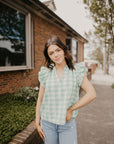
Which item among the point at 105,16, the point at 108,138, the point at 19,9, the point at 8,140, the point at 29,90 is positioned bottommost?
the point at 108,138

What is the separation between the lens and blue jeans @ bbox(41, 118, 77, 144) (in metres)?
1.39

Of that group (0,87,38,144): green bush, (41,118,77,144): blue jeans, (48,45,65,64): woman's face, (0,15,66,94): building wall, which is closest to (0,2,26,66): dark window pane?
(0,15,66,94): building wall

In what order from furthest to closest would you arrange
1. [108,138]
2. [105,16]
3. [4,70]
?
[105,16]
[4,70]
[108,138]

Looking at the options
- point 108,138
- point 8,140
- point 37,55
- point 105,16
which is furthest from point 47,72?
point 105,16

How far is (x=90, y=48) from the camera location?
99.2 ft

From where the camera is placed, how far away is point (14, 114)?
3014 mm

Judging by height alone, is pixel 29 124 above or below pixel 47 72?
below

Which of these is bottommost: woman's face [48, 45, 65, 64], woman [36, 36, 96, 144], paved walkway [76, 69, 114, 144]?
paved walkway [76, 69, 114, 144]

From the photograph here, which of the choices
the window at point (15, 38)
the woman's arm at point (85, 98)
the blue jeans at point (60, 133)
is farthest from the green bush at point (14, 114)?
the woman's arm at point (85, 98)

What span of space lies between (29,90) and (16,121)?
1.60 m

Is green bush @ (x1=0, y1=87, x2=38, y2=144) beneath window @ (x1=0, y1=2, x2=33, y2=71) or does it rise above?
beneath

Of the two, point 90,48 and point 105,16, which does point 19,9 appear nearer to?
point 105,16

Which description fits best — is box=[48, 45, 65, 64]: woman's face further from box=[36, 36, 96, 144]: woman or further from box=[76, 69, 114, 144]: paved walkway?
box=[76, 69, 114, 144]: paved walkway

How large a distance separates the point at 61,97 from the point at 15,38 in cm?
380
